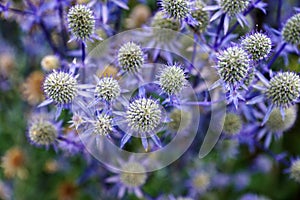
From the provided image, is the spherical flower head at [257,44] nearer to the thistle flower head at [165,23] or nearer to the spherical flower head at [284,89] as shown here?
the spherical flower head at [284,89]

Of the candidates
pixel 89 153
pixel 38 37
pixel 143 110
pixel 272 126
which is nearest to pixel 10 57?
pixel 38 37

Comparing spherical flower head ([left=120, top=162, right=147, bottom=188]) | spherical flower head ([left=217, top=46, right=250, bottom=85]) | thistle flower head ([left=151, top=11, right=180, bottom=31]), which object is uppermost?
thistle flower head ([left=151, top=11, right=180, bottom=31])

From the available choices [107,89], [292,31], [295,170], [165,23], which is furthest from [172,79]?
[295,170]

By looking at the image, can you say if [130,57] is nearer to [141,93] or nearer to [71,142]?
[141,93]

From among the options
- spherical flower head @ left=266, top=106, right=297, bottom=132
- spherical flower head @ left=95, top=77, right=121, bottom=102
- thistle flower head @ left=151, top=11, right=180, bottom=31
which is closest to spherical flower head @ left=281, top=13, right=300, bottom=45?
spherical flower head @ left=266, top=106, right=297, bottom=132

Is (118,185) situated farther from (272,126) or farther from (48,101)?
(272,126)

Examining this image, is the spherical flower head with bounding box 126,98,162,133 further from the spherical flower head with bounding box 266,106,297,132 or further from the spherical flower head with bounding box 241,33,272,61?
the spherical flower head with bounding box 266,106,297,132

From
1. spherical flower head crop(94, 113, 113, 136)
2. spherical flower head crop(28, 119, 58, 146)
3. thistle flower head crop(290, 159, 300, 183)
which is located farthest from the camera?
thistle flower head crop(290, 159, 300, 183)

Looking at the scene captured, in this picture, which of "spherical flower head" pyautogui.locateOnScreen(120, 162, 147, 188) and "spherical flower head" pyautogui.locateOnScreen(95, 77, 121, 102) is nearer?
"spherical flower head" pyautogui.locateOnScreen(95, 77, 121, 102)
